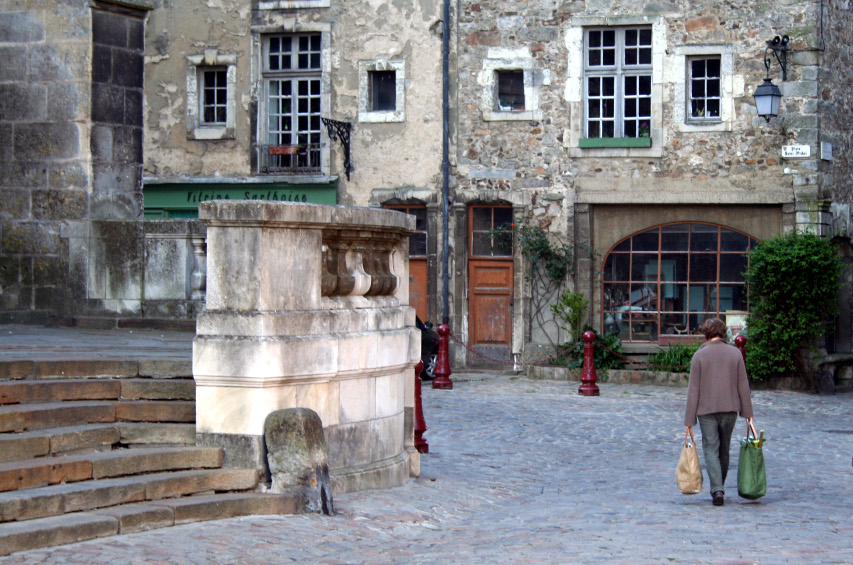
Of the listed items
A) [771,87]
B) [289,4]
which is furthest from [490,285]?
[289,4]

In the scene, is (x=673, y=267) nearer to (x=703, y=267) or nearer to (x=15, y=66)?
(x=703, y=267)

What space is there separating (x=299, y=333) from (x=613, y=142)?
14294 millimetres

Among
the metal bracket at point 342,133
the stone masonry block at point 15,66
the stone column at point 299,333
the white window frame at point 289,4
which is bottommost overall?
the stone column at point 299,333

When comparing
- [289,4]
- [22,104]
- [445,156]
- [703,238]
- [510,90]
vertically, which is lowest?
[703,238]

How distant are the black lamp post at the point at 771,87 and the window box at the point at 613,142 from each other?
1892mm

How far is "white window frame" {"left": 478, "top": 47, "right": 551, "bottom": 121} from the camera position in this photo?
21.8m

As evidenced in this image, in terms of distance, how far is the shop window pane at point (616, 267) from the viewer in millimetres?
21578

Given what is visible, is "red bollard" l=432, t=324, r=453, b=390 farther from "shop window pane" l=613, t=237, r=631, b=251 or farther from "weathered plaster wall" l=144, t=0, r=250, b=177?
"weathered plaster wall" l=144, t=0, r=250, b=177

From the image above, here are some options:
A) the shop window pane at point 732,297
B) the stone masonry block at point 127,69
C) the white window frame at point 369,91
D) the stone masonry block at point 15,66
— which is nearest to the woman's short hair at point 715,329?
the stone masonry block at point 127,69

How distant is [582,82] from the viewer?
71.1 ft

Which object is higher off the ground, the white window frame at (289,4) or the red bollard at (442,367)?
the white window frame at (289,4)

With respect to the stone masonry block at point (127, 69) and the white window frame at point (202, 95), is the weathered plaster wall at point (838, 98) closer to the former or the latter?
the white window frame at point (202, 95)

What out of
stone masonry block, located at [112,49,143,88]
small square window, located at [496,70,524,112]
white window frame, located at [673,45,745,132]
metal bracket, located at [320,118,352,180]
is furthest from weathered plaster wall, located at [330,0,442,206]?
stone masonry block, located at [112,49,143,88]

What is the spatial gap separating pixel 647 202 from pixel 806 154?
2610 mm
